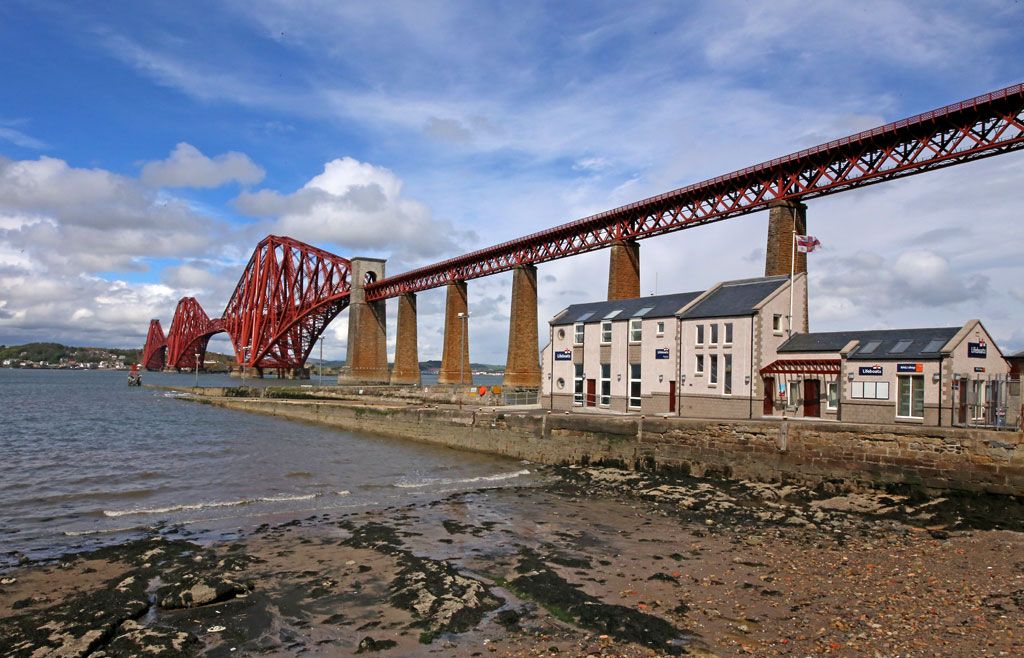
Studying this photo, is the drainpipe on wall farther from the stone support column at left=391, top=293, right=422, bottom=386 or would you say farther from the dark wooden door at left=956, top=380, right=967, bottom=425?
the stone support column at left=391, top=293, right=422, bottom=386

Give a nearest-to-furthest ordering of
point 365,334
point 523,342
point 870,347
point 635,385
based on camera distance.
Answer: point 870,347 < point 635,385 < point 523,342 < point 365,334

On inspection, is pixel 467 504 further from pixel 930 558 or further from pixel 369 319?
pixel 369 319

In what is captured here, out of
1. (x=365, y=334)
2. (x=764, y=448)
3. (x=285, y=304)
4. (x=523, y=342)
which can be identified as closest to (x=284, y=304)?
(x=285, y=304)

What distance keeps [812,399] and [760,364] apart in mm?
2481

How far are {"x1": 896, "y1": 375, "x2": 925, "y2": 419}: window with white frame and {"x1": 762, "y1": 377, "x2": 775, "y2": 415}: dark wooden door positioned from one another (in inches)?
198

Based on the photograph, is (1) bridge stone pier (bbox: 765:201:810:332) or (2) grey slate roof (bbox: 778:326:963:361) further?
(1) bridge stone pier (bbox: 765:201:810:332)

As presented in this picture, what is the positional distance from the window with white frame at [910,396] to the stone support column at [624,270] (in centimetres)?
2692

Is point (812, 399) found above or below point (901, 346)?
below

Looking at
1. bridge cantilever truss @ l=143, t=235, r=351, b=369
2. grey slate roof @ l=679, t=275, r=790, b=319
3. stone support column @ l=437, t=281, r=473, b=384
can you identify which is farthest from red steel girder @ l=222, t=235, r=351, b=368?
grey slate roof @ l=679, t=275, r=790, b=319

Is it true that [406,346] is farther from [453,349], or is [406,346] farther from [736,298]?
[736,298]

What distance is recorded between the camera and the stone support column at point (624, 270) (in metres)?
49.6

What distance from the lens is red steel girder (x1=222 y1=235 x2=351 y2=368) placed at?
443 ft

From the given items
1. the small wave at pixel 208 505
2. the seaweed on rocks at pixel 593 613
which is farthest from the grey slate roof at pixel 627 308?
the seaweed on rocks at pixel 593 613

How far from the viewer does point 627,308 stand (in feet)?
111
